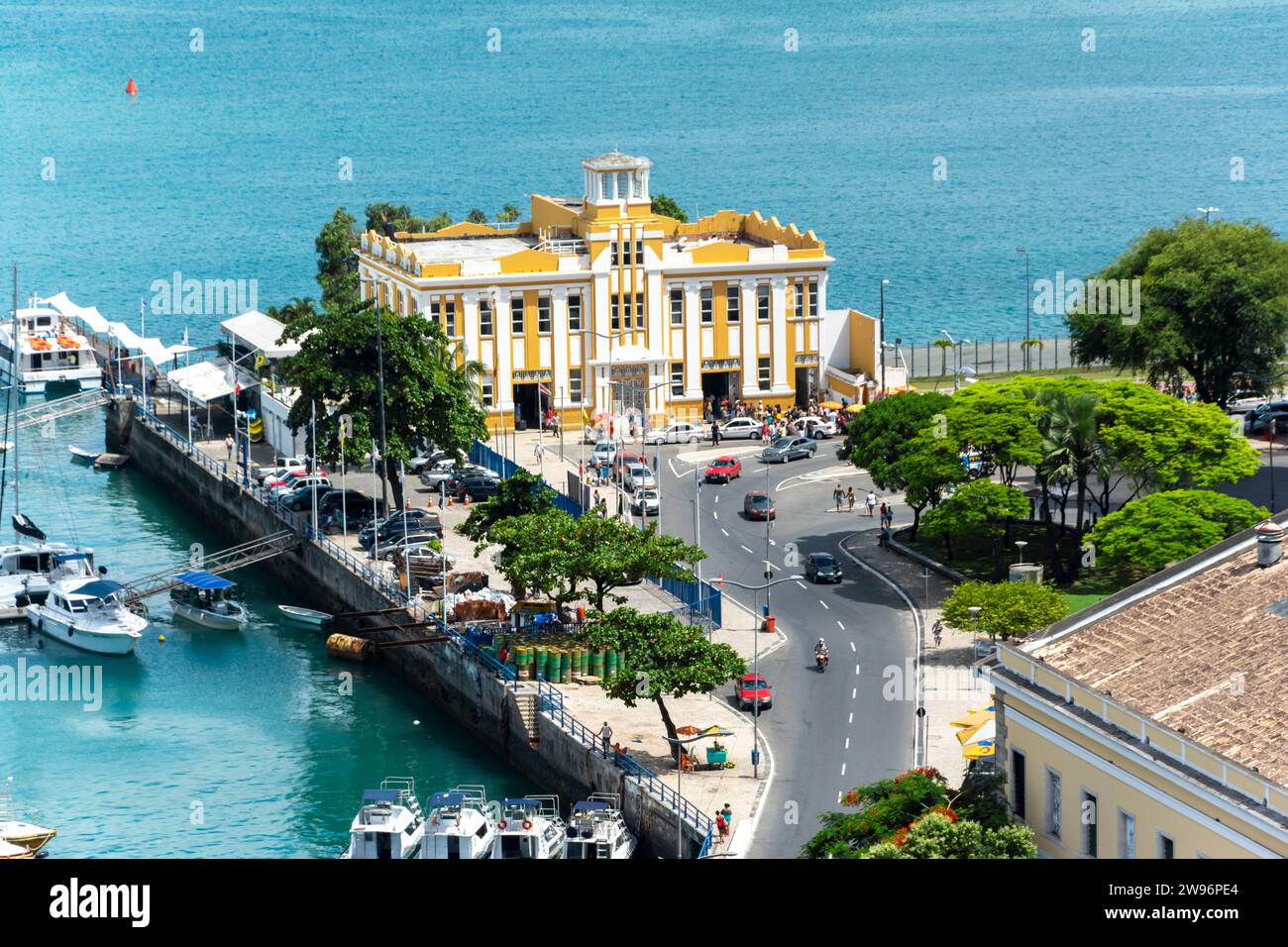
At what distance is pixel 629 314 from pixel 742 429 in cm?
951

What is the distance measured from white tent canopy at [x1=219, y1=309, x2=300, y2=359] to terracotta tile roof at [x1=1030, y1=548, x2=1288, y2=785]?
8410cm

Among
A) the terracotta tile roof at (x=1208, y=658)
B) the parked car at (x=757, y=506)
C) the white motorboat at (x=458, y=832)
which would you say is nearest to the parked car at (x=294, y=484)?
the parked car at (x=757, y=506)

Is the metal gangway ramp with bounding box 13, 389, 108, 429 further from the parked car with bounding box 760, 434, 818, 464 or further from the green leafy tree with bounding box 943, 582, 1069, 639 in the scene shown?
the green leafy tree with bounding box 943, 582, 1069, 639

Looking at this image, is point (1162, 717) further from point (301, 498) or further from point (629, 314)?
point (629, 314)

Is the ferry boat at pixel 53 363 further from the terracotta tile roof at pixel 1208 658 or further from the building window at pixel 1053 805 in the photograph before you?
the building window at pixel 1053 805

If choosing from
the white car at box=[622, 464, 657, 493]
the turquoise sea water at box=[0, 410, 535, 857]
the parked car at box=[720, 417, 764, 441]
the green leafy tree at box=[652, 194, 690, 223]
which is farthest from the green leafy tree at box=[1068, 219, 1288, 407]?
the green leafy tree at box=[652, 194, 690, 223]

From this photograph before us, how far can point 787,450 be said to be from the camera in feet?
376
